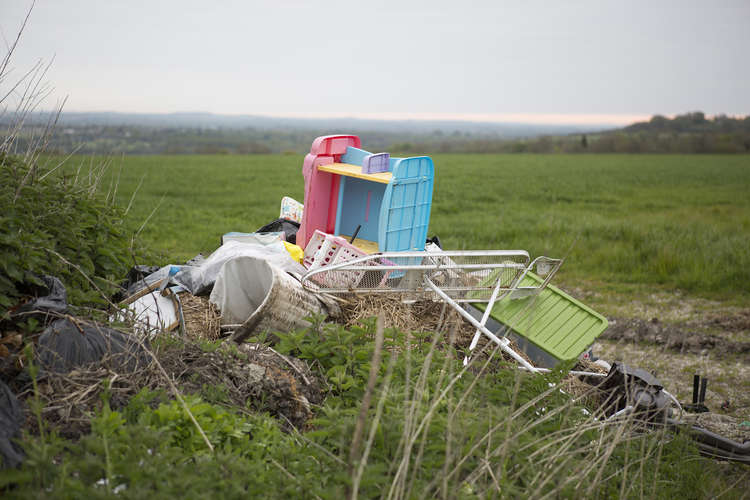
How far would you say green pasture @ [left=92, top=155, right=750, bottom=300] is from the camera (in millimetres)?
9312

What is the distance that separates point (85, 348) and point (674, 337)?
19.3 ft

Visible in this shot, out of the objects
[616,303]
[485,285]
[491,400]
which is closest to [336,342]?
[491,400]

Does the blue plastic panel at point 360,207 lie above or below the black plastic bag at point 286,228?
above

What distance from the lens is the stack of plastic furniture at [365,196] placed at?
5148 mm

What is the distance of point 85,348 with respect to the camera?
302cm

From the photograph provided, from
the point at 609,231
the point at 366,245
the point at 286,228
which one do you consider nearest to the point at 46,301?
the point at 366,245

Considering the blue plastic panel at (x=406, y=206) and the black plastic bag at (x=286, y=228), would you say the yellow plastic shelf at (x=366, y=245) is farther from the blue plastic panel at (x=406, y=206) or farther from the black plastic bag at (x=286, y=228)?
the black plastic bag at (x=286, y=228)

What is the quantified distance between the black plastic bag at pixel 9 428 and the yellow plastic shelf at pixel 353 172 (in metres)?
3.28

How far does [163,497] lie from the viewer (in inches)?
75.9

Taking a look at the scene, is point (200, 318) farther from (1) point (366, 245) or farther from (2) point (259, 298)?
(1) point (366, 245)

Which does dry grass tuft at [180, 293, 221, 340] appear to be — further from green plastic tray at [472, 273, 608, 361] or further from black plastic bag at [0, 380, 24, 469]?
green plastic tray at [472, 273, 608, 361]

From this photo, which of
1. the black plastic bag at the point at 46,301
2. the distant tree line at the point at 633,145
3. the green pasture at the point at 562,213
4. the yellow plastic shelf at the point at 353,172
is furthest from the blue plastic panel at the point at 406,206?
the distant tree line at the point at 633,145

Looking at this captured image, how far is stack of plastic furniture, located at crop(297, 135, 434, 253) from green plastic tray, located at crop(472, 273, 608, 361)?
1.00 metres

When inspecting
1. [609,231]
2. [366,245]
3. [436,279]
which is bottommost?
[609,231]
